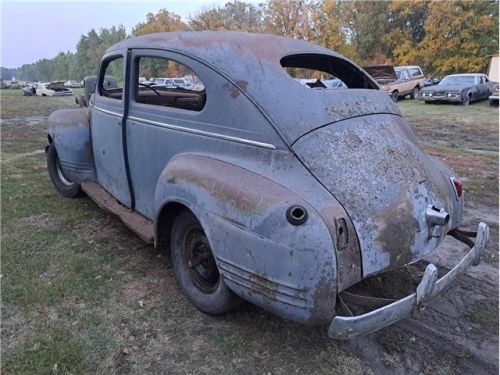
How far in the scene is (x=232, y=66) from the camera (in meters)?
2.66

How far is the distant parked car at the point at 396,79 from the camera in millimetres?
19641

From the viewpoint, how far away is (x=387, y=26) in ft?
125

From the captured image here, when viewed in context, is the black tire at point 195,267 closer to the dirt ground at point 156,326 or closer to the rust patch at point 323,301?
the dirt ground at point 156,326

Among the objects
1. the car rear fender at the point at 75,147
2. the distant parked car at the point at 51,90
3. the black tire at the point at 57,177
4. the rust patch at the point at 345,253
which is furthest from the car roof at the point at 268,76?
the distant parked car at the point at 51,90

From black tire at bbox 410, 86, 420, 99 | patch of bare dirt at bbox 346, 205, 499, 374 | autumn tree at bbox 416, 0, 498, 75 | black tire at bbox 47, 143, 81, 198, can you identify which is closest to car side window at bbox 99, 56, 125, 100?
black tire at bbox 47, 143, 81, 198

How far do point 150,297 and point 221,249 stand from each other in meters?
1.03

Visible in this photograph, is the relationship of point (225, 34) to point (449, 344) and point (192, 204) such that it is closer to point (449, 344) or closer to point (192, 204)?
point (192, 204)

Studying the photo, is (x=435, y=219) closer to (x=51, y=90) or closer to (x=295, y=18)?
(x=51, y=90)

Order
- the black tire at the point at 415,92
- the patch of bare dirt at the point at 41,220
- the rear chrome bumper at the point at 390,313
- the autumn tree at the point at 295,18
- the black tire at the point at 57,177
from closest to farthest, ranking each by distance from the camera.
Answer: the rear chrome bumper at the point at 390,313
the patch of bare dirt at the point at 41,220
the black tire at the point at 57,177
the black tire at the point at 415,92
the autumn tree at the point at 295,18

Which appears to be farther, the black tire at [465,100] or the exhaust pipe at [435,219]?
the black tire at [465,100]

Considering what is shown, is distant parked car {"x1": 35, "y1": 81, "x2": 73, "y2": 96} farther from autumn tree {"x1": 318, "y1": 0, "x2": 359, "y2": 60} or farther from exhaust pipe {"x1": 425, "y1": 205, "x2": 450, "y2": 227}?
exhaust pipe {"x1": 425, "y1": 205, "x2": 450, "y2": 227}

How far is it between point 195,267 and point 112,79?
2.98 metres

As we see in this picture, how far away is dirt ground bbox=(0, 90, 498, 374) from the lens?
93.4 inches

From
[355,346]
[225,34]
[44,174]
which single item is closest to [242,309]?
[355,346]
